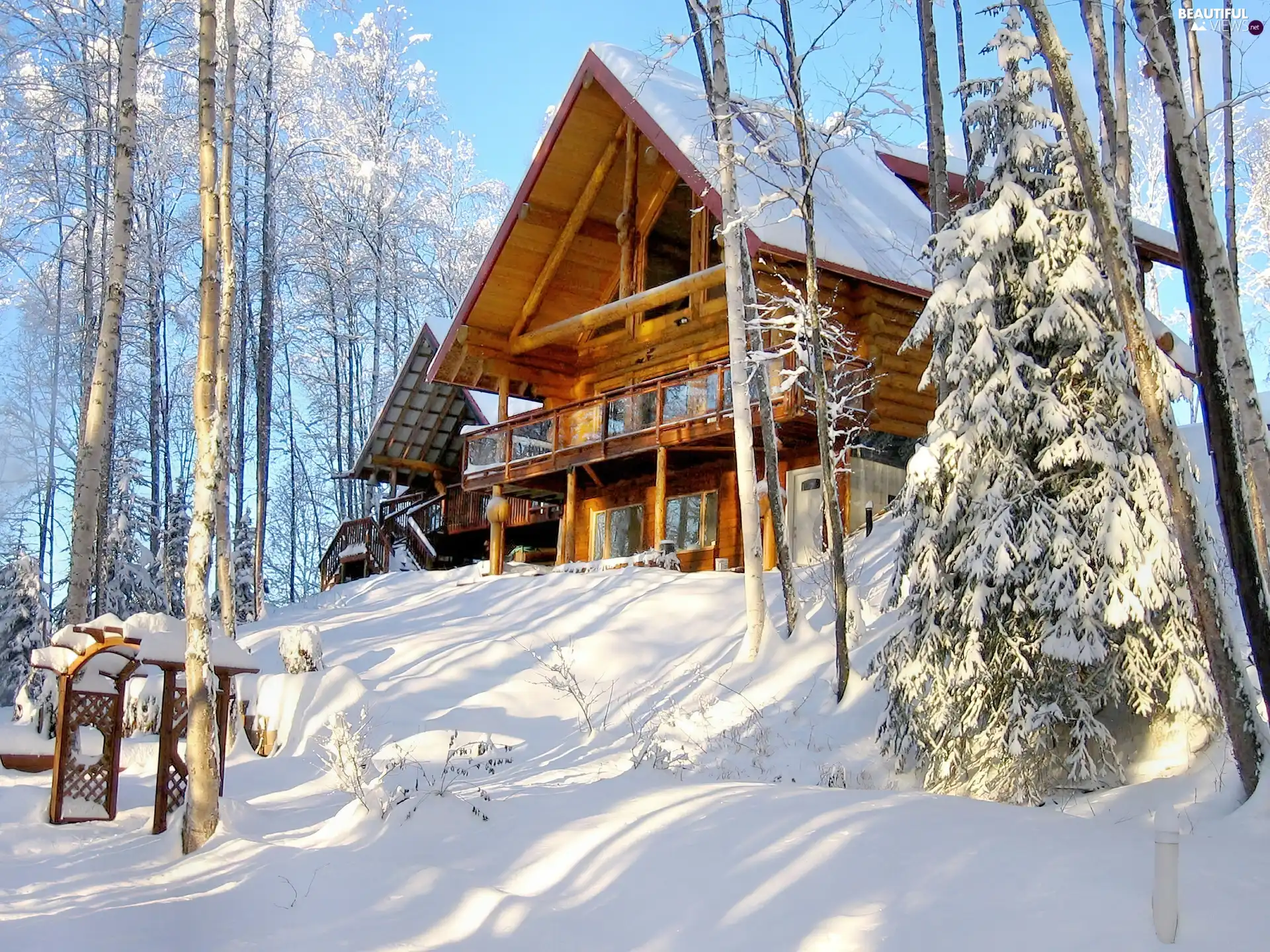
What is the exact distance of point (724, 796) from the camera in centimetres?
685

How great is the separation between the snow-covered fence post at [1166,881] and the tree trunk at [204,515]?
20.6 feet

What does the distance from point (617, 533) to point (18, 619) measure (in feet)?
39.8

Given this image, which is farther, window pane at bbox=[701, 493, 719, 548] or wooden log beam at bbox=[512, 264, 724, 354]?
window pane at bbox=[701, 493, 719, 548]

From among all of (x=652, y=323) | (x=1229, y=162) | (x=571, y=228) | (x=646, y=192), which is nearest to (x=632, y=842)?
(x=1229, y=162)

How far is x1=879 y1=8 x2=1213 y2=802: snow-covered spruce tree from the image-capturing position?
7.61 meters

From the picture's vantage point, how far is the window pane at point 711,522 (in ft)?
64.4

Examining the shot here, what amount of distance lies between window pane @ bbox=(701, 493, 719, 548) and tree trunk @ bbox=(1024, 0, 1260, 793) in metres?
12.8

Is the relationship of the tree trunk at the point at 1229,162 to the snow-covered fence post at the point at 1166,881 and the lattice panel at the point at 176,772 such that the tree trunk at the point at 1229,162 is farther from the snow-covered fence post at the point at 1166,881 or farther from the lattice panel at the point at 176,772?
the lattice panel at the point at 176,772

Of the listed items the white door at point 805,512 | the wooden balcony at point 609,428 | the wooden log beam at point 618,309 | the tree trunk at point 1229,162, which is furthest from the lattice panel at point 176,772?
the tree trunk at point 1229,162

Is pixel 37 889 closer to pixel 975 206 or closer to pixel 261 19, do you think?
pixel 975 206

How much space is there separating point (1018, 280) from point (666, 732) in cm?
537

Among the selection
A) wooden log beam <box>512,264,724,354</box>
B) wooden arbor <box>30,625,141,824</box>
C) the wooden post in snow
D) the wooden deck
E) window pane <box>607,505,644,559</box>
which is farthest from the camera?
the wooden deck

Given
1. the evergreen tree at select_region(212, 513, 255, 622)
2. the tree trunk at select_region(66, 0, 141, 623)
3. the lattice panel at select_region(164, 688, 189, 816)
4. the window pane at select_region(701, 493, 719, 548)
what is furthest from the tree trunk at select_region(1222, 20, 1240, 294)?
the evergreen tree at select_region(212, 513, 255, 622)

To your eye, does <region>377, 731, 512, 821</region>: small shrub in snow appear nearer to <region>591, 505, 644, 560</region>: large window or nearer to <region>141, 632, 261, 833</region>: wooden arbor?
<region>141, 632, 261, 833</region>: wooden arbor
